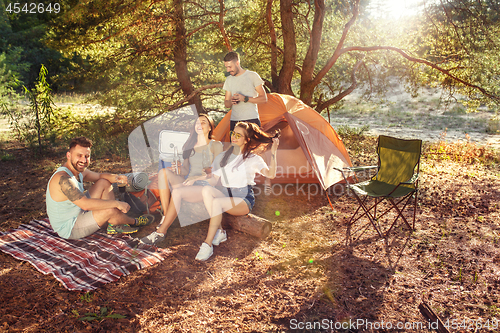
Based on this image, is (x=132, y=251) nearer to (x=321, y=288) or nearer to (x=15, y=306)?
(x=15, y=306)

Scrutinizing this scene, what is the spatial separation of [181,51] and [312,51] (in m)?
3.46

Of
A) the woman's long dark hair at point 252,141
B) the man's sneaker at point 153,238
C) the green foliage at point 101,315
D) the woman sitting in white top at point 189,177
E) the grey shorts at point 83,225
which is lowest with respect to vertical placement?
the green foliage at point 101,315

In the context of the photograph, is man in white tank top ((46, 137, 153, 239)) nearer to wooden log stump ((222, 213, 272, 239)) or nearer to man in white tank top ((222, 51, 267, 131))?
wooden log stump ((222, 213, 272, 239))

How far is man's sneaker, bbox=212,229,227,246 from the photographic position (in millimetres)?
3758

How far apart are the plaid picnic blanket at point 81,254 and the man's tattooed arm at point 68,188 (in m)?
0.64

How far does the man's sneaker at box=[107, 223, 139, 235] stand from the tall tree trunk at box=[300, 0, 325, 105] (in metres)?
6.10

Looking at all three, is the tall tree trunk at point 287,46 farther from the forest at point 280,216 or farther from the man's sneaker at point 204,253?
the man's sneaker at point 204,253

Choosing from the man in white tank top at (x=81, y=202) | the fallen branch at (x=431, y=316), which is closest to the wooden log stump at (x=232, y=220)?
the man in white tank top at (x=81, y=202)

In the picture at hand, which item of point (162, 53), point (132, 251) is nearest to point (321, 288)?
point (132, 251)

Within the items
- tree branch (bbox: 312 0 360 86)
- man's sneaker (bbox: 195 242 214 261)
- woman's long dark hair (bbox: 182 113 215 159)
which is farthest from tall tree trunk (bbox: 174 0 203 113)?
man's sneaker (bbox: 195 242 214 261)

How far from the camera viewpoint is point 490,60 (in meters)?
7.00

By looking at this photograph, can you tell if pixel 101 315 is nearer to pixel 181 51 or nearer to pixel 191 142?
pixel 191 142

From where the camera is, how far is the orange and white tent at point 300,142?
5.32m

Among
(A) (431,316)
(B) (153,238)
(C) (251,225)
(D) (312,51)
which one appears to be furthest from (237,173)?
(D) (312,51)
